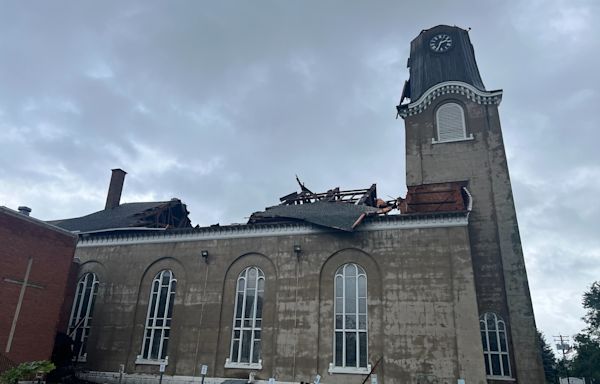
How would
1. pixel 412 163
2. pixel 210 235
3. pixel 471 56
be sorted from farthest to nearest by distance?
pixel 471 56, pixel 412 163, pixel 210 235

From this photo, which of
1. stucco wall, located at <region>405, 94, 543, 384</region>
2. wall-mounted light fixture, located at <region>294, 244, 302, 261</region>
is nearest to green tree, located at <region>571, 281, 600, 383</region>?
stucco wall, located at <region>405, 94, 543, 384</region>

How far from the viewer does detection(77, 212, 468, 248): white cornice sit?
809 inches

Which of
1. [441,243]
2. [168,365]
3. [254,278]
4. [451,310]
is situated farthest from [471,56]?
[168,365]

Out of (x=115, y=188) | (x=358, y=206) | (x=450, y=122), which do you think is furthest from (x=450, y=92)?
(x=115, y=188)

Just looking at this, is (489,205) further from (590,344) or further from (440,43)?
(590,344)

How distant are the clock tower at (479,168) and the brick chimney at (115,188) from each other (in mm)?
20729

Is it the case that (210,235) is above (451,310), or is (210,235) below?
above

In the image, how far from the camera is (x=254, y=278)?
74.4ft

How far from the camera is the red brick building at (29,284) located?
17344mm

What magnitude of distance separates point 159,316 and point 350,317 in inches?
403

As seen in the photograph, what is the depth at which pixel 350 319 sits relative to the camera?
20312 mm

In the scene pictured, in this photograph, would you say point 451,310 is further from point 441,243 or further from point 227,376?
point 227,376

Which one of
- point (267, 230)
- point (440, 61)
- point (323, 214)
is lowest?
point (267, 230)

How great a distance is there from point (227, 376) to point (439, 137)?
57.4ft
